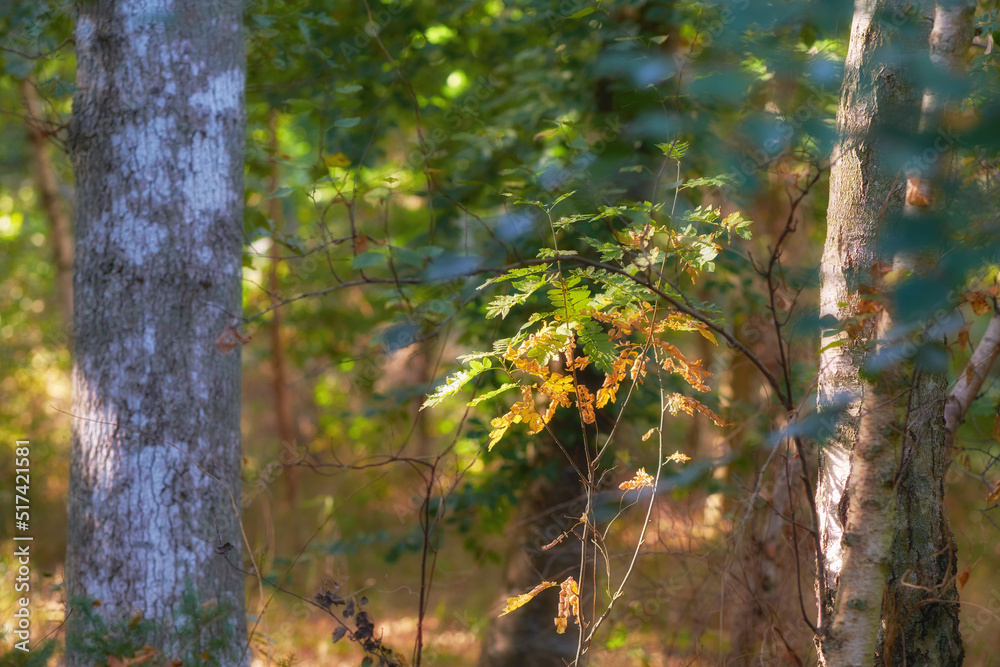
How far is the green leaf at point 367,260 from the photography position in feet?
Answer: 7.56

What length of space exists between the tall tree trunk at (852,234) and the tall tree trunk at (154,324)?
1868 mm

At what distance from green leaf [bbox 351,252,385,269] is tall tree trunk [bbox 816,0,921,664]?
4.88ft

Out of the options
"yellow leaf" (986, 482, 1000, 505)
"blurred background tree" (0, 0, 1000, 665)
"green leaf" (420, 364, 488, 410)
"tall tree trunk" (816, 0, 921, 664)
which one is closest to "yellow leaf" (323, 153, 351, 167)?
"blurred background tree" (0, 0, 1000, 665)

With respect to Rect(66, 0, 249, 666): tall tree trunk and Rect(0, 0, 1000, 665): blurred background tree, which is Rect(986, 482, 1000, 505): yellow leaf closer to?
Rect(0, 0, 1000, 665): blurred background tree

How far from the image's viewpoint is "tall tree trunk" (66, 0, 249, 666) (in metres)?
2.20

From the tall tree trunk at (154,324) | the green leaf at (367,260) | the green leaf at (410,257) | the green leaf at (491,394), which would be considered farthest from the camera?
the green leaf at (410,257)

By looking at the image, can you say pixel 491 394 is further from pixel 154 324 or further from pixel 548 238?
pixel 548 238

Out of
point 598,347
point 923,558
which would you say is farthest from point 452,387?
point 923,558

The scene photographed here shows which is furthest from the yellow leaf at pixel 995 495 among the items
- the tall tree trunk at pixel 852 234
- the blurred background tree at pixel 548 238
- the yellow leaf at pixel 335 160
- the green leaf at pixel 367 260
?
the yellow leaf at pixel 335 160

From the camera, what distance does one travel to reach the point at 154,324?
227 cm

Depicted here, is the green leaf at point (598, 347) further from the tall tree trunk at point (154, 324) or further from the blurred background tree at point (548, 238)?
the tall tree trunk at point (154, 324)

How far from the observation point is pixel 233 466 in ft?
7.95

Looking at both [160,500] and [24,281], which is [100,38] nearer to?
[160,500]

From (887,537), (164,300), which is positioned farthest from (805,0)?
(164,300)
